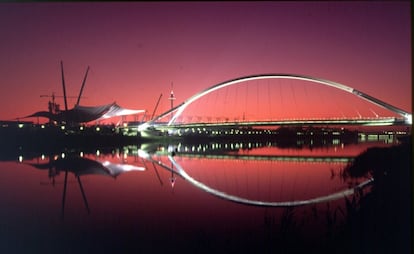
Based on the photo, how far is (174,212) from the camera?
9430 mm

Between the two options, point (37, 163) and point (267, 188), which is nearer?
point (267, 188)

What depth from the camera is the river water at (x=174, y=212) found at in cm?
687

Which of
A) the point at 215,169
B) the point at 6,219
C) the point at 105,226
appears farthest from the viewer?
the point at 215,169

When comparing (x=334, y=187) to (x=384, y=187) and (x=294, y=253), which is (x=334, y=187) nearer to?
(x=384, y=187)

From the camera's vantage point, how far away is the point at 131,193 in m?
12.5

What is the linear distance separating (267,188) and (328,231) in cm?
649

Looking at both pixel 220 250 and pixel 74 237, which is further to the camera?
pixel 74 237

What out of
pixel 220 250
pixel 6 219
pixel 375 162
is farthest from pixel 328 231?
pixel 375 162

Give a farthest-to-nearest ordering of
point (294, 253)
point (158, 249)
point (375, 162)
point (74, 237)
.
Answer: point (375, 162) → point (74, 237) → point (158, 249) → point (294, 253)

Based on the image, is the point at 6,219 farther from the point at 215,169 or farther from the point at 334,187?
the point at 215,169

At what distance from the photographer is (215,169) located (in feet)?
66.5

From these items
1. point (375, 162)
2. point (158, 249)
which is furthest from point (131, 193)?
point (375, 162)

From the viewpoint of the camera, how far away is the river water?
6867mm

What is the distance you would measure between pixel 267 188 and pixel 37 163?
13148 mm
